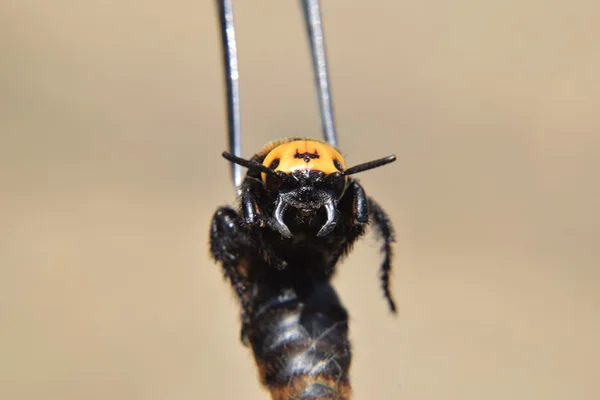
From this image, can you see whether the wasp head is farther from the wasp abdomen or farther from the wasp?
the wasp abdomen

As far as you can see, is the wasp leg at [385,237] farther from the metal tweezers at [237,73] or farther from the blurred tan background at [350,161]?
the blurred tan background at [350,161]

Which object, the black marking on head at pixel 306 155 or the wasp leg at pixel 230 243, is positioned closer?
the black marking on head at pixel 306 155

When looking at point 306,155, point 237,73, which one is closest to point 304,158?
point 306,155

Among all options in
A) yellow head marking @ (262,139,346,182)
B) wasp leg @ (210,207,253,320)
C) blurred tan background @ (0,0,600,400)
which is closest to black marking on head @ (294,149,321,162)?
yellow head marking @ (262,139,346,182)

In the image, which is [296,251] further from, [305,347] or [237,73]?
[237,73]

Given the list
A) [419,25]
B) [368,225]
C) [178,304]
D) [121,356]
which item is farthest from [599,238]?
[368,225]

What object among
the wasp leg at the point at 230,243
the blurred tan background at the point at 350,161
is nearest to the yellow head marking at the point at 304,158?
the wasp leg at the point at 230,243
